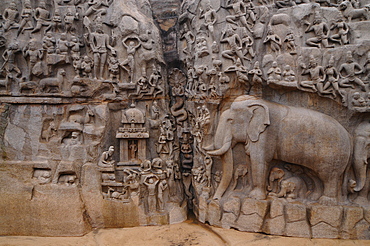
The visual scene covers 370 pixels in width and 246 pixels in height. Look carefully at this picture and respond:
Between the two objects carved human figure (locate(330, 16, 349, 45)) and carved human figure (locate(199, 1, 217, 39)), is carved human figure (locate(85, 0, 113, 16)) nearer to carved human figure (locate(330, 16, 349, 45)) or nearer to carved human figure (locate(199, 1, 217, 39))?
carved human figure (locate(199, 1, 217, 39))

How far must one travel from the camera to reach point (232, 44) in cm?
630

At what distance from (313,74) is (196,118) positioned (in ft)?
9.12

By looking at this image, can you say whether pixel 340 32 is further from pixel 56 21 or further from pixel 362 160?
pixel 56 21

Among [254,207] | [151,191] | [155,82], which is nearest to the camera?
[254,207]

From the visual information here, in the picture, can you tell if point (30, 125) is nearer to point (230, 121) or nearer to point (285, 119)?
point (230, 121)

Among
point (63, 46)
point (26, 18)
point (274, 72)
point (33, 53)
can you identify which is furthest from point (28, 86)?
point (274, 72)

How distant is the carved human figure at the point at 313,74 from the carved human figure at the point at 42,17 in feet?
19.6

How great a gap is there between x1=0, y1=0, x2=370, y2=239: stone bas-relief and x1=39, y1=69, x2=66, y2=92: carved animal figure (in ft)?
0.10

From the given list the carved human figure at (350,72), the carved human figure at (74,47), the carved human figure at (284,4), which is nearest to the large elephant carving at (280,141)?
the carved human figure at (350,72)

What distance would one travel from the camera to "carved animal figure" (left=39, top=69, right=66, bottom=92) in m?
6.67

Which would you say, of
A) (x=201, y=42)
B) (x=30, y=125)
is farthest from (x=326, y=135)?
(x=30, y=125)

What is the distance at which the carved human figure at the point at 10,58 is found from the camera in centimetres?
664

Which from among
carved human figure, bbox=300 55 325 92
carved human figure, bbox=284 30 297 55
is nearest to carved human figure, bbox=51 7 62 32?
carved human figure, bbox=284 30 297 55

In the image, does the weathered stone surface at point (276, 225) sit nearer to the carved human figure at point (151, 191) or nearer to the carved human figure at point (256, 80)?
the carved human figure at point (151, 191)
